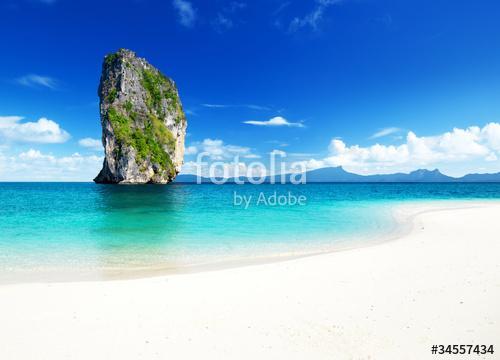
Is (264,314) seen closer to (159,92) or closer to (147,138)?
(147,138)

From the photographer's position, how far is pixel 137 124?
100250 millimetres

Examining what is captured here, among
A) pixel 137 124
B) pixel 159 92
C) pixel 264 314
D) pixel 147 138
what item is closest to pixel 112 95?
pixel 137 124

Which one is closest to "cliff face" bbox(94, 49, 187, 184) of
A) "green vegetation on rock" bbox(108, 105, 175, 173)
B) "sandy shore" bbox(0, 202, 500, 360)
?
"green vegetation on rock" bbox(108, 105, 175, 173)

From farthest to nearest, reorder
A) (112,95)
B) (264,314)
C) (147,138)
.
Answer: (147,138) < (112,95) < (264,314)

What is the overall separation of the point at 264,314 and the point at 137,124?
10706 cm

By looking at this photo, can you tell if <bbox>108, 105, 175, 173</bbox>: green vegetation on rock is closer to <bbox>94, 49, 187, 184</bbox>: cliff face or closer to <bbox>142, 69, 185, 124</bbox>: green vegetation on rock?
<bbox>94, 49, 187, 184</bbox>: cliff face

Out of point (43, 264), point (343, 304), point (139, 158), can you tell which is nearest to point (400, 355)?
point (343, 304)

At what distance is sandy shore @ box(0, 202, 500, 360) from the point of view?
429 centimetres

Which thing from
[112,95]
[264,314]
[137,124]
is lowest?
[264,314]

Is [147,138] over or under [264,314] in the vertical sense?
over

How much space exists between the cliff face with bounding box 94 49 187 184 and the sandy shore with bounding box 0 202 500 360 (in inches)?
3739

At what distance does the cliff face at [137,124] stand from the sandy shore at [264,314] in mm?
94977

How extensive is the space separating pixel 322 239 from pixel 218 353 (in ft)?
36.7

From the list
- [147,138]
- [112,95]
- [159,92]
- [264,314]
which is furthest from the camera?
[159,92]
